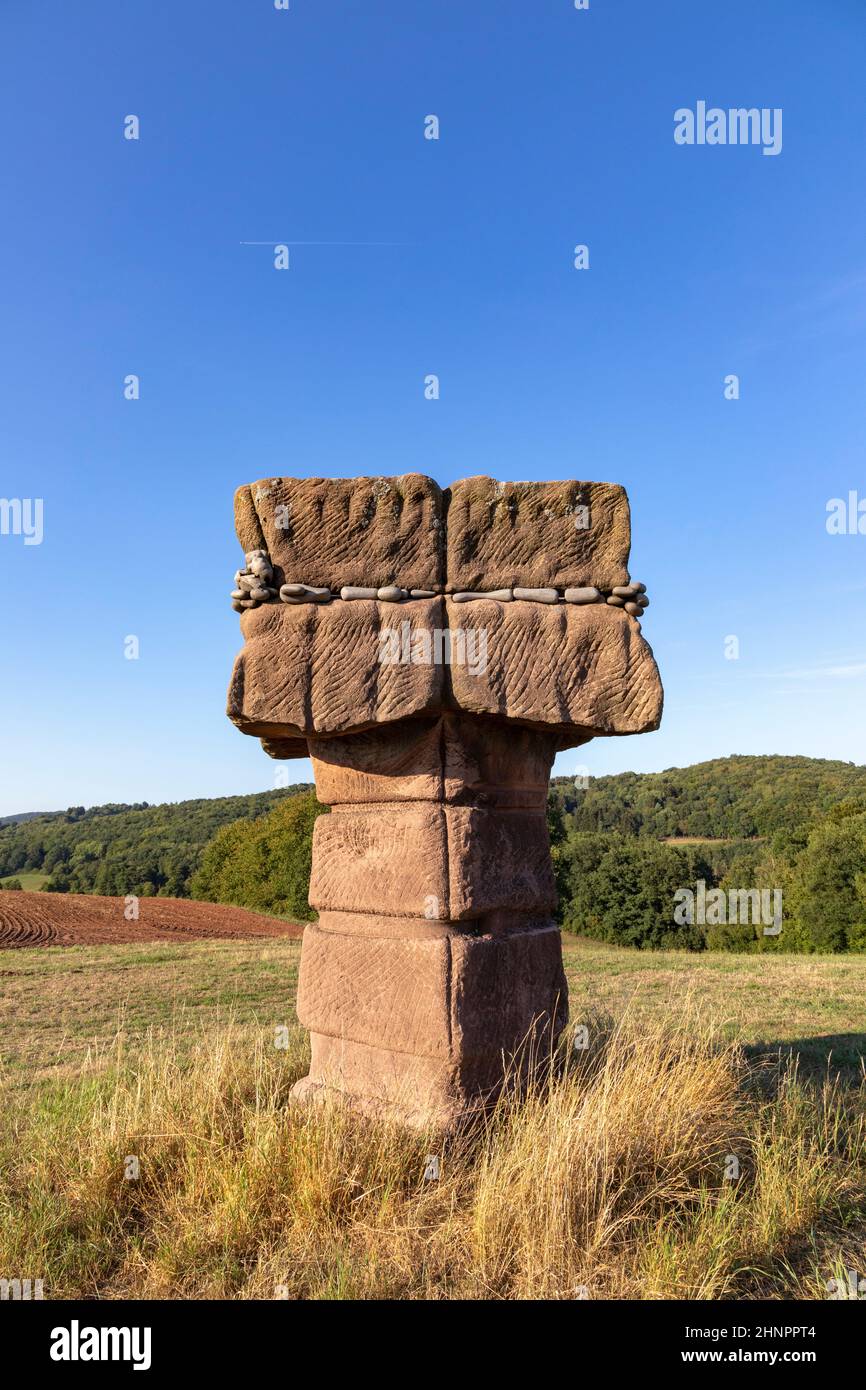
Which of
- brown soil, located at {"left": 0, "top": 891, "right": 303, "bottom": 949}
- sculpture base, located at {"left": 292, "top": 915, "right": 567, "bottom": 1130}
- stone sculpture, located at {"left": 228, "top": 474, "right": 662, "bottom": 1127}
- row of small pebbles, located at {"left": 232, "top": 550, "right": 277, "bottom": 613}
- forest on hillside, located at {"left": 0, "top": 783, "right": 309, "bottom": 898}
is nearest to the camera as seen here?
sculpture base, located at {"left": 292, "top": 915, "right": 567, "bottom": 1130}

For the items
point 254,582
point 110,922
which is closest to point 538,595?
point 254,582

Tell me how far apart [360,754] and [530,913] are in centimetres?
125

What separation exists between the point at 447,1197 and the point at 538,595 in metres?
2.69

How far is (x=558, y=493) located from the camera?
411 centimetres

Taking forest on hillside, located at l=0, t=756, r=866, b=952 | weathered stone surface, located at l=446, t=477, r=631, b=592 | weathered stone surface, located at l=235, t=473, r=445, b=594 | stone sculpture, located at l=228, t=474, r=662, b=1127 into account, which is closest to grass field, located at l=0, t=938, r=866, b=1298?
stone sculpture, located at l=228, t=474, r=662, b=1127

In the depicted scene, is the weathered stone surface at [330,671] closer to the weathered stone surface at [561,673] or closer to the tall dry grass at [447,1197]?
the weathered stone surface at [561,673]

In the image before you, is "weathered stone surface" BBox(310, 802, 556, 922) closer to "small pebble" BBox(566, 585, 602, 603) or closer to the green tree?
"small pebble" BBox(566, 585, 602, 603)

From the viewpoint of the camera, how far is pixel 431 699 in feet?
12.7

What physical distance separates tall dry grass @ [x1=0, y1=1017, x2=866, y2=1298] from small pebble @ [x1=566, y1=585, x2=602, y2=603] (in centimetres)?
226

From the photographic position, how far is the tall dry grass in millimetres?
2863

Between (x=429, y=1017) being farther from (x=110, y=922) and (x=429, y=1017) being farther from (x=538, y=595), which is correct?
(x=110, y=922)

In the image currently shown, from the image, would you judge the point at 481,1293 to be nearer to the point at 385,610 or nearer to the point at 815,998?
the point at 385,610

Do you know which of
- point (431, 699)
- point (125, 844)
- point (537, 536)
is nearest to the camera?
point (431, 699)
